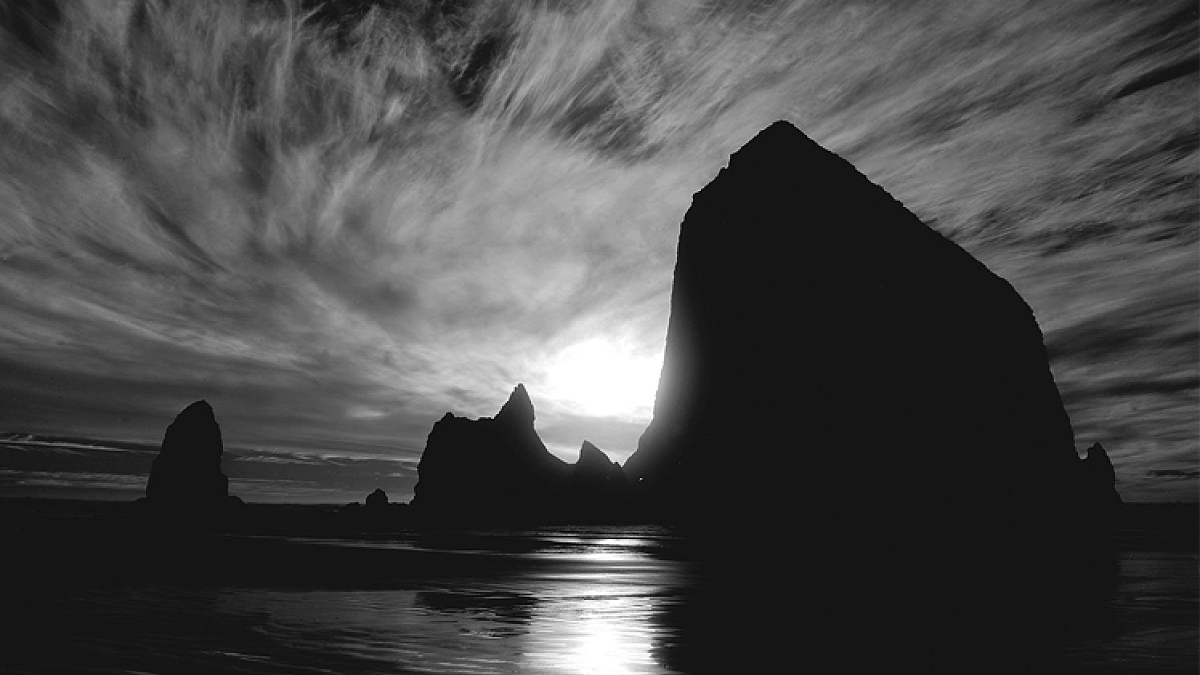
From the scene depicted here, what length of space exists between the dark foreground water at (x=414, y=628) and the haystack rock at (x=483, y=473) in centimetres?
15709

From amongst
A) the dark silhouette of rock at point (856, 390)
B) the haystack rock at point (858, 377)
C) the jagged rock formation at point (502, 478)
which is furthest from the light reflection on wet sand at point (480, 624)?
the jagged rock formation at point (502, 478)

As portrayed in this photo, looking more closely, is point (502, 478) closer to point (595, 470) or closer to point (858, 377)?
point (595, 470)

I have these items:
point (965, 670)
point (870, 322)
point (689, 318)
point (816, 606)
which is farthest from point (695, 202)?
point (965, 670)

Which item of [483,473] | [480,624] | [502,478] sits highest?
[483,473]

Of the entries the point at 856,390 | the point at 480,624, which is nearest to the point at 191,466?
the point at 856,390

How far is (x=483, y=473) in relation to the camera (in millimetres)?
185500

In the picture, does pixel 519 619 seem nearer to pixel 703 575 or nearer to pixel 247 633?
pixel 247 633

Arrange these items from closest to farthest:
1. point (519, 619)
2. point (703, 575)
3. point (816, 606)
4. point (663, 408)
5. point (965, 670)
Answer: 1. point (965, 670)
2. point (519, 619)
3. point (816, 606)
4. point (703, 575)
5. point (663, 408)

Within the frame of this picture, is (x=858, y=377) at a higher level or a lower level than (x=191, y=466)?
higher

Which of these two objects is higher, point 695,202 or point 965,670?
point 695,202

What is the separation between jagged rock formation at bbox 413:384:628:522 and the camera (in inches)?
7249

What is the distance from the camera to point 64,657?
12.5 m

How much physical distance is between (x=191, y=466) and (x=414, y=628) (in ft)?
619

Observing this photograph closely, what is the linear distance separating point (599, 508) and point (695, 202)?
323ft
